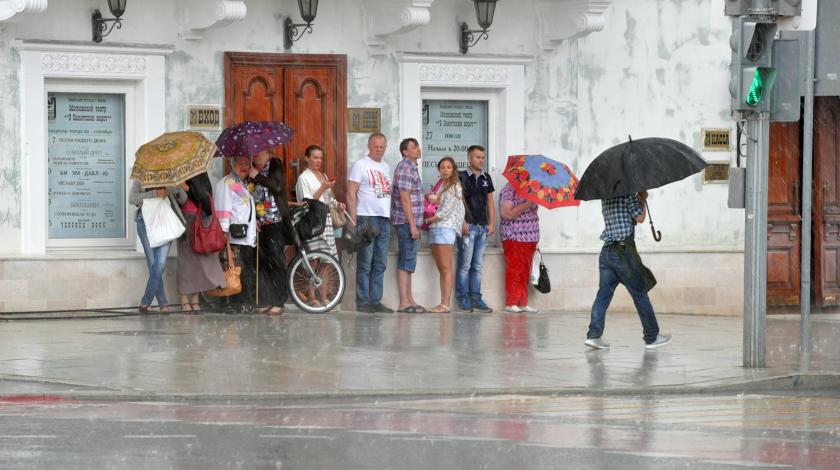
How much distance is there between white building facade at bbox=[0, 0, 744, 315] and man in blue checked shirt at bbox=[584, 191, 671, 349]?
5.07 meters

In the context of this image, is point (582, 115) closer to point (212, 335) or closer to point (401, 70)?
point (401, 70)

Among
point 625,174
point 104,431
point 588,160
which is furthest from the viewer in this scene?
point 588,160

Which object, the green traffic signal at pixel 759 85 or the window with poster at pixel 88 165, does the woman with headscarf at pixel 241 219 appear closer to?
the window with poster at pixel 88 165

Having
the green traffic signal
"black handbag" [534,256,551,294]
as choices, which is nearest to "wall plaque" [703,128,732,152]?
"black handbag" [534,256,551,294]

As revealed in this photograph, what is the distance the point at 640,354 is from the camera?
1543 cm

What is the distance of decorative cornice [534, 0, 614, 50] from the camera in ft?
67.8

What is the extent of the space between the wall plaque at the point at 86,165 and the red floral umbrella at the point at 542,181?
476 centimetres

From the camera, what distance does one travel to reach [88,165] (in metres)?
19.3

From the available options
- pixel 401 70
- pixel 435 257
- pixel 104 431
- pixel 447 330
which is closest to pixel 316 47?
pixel 401 70

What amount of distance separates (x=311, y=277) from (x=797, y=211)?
7237 millimetres

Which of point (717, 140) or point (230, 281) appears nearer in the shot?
point (230, 281)

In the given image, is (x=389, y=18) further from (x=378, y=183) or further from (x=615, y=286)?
(x=615, y=286)

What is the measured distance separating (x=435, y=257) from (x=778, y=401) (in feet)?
26.9

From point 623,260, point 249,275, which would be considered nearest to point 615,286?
point 623,260
